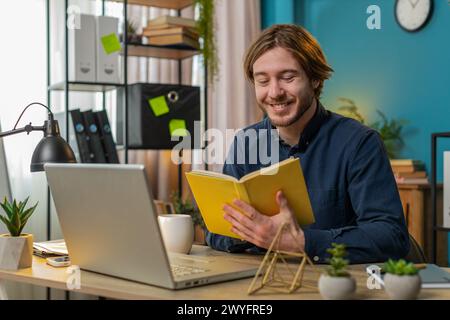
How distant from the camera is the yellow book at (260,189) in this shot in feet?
4.02

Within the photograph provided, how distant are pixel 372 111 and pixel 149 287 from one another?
274 centimetres

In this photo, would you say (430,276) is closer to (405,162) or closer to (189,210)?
(405,162)

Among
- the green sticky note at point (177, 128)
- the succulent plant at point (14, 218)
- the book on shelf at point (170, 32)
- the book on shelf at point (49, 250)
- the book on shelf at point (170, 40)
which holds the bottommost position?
the book on shelf at point (49, 250)

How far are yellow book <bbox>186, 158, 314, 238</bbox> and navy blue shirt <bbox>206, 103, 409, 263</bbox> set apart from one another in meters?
0.15

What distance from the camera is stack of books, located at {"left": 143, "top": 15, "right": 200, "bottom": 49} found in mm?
3379

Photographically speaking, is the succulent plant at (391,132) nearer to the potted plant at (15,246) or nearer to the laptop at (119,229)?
the laptop at (119,229)

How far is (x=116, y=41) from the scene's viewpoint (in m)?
3.15

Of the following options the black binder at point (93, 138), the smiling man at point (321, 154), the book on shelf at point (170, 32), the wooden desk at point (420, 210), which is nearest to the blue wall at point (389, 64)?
the wooden desk at point (420, 210)

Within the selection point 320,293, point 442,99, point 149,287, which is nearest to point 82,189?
point 149,287

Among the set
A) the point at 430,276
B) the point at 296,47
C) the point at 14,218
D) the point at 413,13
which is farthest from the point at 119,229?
the point at 413,13

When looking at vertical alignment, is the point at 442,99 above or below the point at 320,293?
above

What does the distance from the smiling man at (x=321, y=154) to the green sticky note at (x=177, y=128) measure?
1396mm

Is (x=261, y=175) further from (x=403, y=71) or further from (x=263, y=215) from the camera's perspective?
(x=403, y=71)
